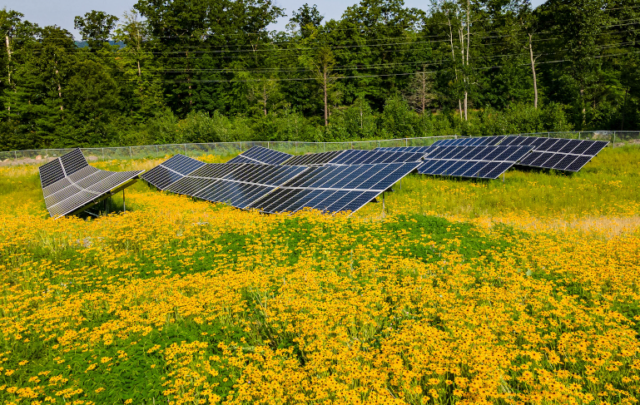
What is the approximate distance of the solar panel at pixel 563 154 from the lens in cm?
2284

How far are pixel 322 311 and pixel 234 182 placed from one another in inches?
570

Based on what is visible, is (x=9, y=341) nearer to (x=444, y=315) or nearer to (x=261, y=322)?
(x=261, y=322)

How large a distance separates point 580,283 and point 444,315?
345 centimetres

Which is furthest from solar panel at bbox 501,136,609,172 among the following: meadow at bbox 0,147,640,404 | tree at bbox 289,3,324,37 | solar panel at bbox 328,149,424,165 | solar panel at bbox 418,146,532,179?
tree at bbox 289,3,324,37

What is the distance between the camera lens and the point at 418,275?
8633 millimetres

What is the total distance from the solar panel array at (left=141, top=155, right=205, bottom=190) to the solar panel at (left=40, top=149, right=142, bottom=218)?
14.1 ft

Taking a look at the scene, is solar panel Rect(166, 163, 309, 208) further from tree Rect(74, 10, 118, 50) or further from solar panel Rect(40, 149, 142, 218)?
tree Rect(74, 10, 118, 50)

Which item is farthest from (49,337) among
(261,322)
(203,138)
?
(203,138)

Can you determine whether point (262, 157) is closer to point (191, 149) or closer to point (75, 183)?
point (191, 149)

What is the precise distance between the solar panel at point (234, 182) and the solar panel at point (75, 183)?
4.04 m

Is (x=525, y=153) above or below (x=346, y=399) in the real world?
above

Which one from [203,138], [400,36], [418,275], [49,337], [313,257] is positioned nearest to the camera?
[49,337]

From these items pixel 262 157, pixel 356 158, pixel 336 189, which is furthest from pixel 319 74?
pixel 336 189

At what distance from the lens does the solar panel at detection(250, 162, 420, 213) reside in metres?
14.2
